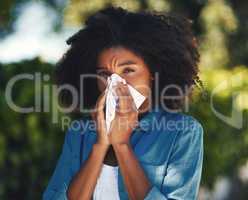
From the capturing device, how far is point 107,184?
2527 mm

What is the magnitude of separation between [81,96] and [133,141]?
307 mm

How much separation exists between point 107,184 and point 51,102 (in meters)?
3.67

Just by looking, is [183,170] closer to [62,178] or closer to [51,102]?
[62,178]

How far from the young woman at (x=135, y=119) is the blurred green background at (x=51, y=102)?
312mm

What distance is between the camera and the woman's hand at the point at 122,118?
2.44m

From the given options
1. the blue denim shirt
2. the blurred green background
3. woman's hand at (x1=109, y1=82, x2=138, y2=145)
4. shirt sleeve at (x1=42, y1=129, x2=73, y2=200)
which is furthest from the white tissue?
the blurred green background

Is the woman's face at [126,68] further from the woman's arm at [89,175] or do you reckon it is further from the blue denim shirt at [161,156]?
the woman's arm at [89,175]

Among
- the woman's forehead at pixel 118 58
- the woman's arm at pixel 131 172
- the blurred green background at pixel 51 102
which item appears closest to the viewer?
the woman's arm at pixel 131 172

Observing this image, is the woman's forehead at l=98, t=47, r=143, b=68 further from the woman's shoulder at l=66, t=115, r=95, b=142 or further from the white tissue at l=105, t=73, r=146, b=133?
the woman's shoulder at l=66, t=115, r=95, b=142

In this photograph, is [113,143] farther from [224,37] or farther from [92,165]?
[224,37]

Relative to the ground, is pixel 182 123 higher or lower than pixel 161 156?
higher

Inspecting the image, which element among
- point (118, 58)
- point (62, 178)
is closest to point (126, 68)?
point (118, 58)

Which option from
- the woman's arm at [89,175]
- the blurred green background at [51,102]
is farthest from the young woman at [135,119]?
the blurred green background at [51,102]

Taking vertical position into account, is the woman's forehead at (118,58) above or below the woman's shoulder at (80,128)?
above
